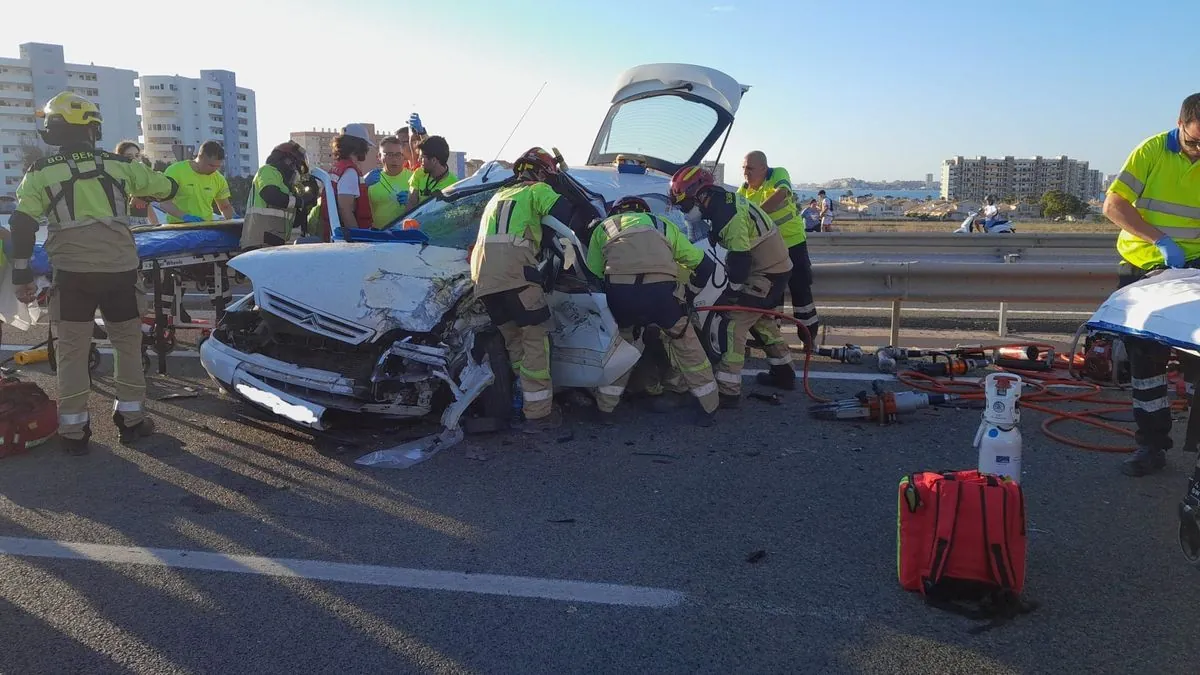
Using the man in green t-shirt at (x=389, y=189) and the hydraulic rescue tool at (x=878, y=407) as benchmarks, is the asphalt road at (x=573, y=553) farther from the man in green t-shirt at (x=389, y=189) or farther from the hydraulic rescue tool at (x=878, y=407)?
the man in green t-shirt at (x=389, y=189)

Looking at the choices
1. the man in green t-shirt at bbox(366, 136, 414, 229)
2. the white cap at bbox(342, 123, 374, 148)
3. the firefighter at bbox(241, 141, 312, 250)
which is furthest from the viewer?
the man in green t-shirt at bbox(366, 136, 414, 229)

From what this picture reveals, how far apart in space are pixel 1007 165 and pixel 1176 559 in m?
117

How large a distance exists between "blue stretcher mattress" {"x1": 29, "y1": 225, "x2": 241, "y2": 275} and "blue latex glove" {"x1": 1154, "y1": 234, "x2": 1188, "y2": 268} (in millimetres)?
6225

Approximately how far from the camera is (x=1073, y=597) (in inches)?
126

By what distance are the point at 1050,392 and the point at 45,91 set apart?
4098 inches

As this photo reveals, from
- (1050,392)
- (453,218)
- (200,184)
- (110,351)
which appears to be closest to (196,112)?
(200,184)

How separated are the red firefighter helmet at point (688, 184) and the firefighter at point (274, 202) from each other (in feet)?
10.2

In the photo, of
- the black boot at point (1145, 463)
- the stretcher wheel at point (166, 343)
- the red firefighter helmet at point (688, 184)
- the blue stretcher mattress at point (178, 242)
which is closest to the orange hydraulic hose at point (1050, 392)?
the black boot at point (1145, 463)

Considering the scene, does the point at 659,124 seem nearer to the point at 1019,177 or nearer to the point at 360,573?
the point at 360,573

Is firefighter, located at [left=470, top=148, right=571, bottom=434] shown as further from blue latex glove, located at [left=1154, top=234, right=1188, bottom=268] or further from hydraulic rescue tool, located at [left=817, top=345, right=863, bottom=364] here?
blue latex glove, located at [left=1154, top=234, right=1188, bottom=268]

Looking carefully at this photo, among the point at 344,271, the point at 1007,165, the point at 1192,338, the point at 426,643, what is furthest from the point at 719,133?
the point at 1007,165

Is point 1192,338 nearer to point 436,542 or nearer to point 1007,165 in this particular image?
point 436,542

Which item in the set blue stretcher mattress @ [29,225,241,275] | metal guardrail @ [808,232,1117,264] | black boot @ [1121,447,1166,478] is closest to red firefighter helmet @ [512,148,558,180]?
blue stretcher mattress @ [29,225,241,275]

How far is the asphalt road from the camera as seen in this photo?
2854 millimetres
